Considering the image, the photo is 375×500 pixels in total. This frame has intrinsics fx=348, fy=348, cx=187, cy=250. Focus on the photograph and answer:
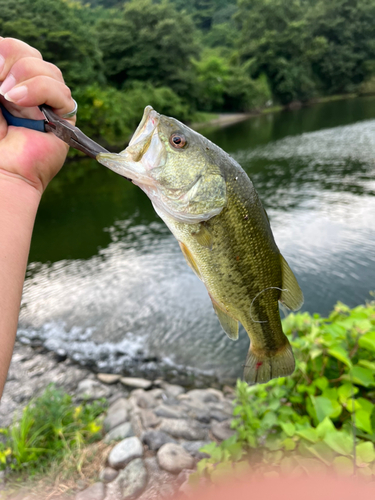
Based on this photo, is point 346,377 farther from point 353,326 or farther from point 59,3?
point 59,3

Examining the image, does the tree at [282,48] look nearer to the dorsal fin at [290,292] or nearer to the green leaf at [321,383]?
the green leaf at [321,383]

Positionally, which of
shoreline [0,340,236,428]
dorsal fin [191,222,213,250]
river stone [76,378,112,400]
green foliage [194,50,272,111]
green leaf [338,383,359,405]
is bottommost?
shoreline [0,340,236,428]

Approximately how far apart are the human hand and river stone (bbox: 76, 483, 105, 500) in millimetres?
3304

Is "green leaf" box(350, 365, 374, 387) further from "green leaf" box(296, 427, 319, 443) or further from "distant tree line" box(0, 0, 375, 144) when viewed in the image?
"distant tree line" box(0, 0, 375, 144)

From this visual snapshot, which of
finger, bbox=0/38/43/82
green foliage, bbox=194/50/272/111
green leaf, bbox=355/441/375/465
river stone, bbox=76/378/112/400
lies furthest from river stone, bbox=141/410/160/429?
green foliage, bbox=194/50/272/111

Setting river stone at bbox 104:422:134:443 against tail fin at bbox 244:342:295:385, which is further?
river stone at bbox 104:422:134:443

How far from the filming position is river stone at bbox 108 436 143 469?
3.95 meters

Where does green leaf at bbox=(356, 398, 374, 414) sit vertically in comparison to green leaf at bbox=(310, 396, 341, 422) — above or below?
above

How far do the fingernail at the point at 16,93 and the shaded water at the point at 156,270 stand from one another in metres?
5.68

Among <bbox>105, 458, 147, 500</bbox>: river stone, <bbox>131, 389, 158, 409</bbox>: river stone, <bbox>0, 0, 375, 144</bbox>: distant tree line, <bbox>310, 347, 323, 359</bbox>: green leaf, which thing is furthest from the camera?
<bbox>0, 0, 375, 144</bbox>: distant tree line

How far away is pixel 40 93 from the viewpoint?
1564 millimetres

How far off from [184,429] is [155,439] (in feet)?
1.46

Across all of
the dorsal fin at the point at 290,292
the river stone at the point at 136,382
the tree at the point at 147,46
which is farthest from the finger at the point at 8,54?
the tree at the point at 147,46

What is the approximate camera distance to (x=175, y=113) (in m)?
43.3
